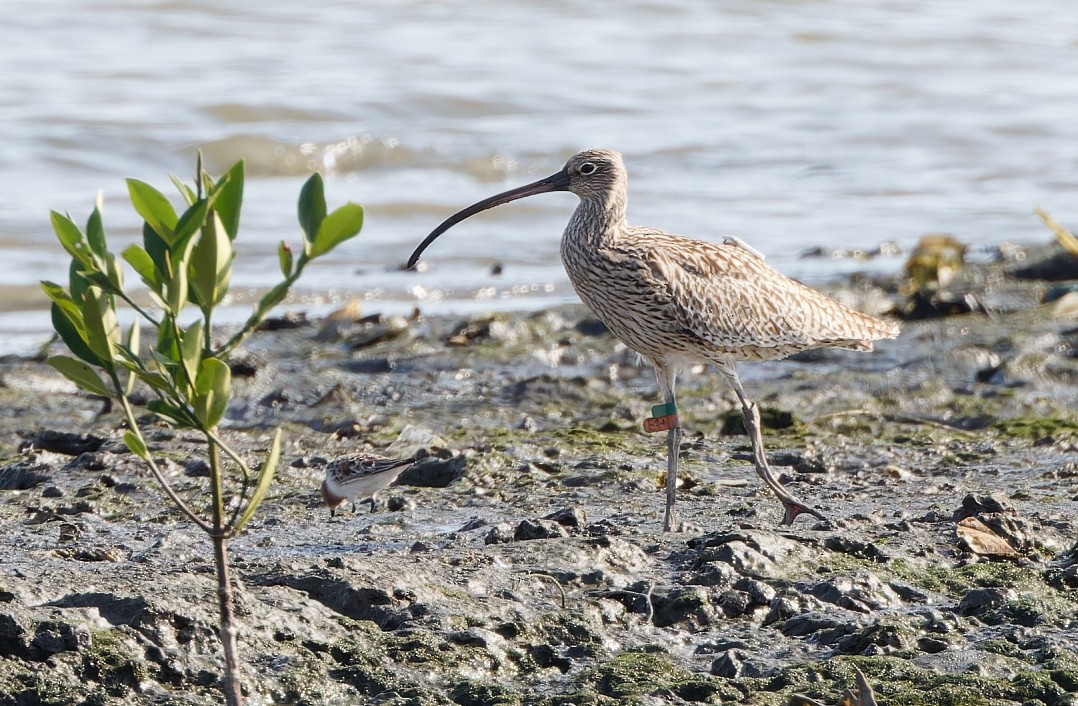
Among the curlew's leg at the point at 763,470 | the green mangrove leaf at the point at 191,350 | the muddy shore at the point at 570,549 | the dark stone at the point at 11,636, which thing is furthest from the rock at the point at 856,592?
the green mangrove leaf at the point at 191,350

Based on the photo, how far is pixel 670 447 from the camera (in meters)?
5.64

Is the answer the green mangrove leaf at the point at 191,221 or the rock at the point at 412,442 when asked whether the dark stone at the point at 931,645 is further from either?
the rock at the point at 412,442

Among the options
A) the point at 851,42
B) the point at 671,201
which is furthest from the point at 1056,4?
the point at 671,201

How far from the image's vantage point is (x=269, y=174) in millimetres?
15164

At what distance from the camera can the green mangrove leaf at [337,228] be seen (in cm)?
275

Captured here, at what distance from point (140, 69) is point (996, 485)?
47.2ft

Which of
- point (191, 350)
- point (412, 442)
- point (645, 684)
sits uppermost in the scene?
point (191, 350)

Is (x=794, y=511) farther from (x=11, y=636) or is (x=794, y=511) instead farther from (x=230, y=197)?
(x=230, y=197)

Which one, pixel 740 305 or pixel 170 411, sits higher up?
pixel 170 411

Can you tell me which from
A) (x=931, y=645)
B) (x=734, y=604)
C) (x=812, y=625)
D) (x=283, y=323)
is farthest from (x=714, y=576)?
(x=283, y=323)

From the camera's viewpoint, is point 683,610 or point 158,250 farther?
point 683,610

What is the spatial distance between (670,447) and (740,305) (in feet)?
2.40

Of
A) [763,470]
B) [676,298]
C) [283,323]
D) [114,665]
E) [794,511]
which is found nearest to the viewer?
[114,665]

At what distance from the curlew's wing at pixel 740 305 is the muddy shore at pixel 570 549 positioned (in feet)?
1.74
